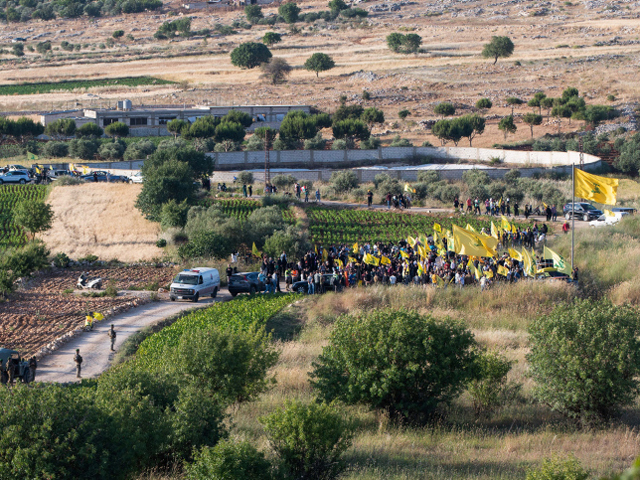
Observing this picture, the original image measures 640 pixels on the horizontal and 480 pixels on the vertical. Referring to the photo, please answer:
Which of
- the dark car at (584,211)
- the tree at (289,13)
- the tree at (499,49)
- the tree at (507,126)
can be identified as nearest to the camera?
the dark car at (584,211)

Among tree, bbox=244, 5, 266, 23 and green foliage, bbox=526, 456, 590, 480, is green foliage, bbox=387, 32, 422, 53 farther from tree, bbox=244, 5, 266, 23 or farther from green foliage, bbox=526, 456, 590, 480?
green foliage, bbox=526, 456, 590, 480

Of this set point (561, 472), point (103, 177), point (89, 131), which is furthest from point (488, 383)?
point (89, 131)

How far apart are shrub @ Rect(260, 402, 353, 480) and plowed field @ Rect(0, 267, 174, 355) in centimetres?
1351

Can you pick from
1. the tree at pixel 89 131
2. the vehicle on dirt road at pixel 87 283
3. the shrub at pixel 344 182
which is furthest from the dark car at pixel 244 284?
the tree at pixel 89 131

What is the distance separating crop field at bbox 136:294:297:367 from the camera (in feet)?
79.3

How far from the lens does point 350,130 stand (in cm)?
8081

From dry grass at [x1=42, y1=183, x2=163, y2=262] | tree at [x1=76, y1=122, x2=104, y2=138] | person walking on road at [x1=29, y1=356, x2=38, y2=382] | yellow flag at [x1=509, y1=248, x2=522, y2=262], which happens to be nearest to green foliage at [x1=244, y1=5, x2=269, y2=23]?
tree at [x1=76, y1=122, x2=104, y2=138]

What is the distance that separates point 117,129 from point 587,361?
72.5 m

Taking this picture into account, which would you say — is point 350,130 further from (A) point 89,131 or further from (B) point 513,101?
(A) point 89,131

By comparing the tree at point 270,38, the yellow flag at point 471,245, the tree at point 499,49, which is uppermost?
the tree at point 270,38

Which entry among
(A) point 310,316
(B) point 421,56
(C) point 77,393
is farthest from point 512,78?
(C) point 77,393

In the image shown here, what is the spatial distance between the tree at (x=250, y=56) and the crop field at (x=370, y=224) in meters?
68.5

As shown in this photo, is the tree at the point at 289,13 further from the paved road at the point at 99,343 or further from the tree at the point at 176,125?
the paved road at the point at 99,343

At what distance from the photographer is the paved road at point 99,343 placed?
2284cm
